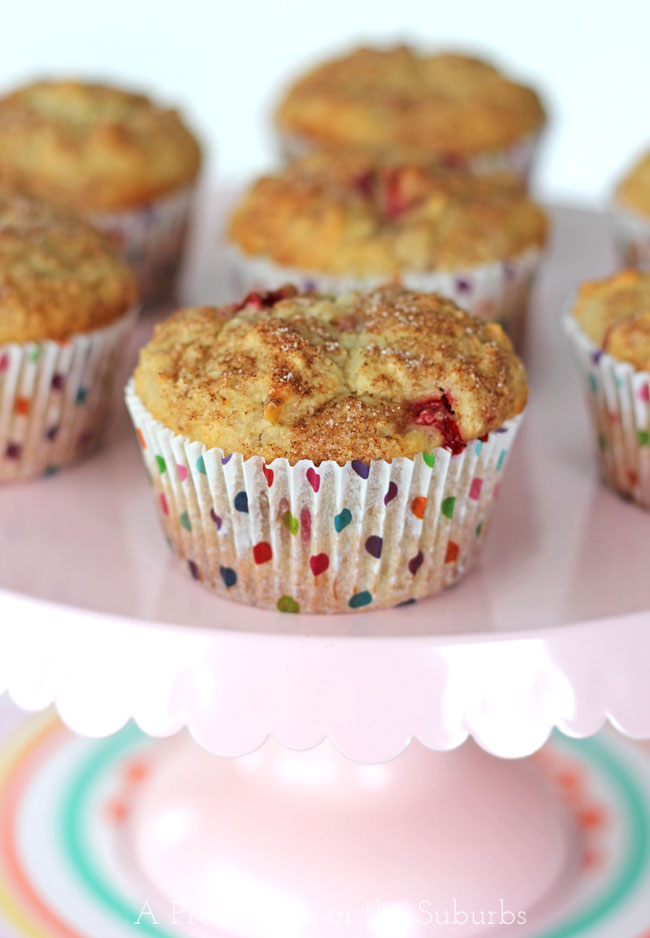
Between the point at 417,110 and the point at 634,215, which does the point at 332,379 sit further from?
the point at 417,110

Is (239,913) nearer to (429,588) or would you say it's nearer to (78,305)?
(429,588)

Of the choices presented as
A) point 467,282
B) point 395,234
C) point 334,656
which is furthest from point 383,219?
point 334,656

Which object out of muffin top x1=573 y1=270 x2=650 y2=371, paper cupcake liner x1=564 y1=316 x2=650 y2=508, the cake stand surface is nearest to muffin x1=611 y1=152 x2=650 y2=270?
muffin top x1=573 y1=270 x2=650 y2=371

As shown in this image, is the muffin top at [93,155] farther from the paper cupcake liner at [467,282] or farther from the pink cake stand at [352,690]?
the pink cake stand at [352,690]

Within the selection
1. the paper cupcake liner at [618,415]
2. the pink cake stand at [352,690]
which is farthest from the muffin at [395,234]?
the paper cupcake liner at [618,415]

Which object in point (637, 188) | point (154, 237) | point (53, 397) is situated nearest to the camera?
point (53, 397)

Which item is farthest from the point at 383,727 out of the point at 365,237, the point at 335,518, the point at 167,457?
the point at 365,237
